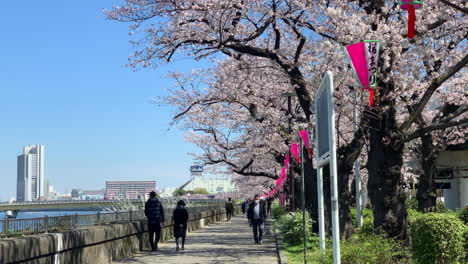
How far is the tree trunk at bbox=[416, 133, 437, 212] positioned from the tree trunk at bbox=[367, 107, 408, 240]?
8.86 m

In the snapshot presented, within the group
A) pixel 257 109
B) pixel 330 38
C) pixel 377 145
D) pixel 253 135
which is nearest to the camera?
pixel 377 145

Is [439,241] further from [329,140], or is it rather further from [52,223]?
[52,223]

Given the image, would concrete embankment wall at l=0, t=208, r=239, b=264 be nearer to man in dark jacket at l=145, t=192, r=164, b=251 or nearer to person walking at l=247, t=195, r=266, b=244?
man in dark jacket at l=145, t=192, r=164, b=251

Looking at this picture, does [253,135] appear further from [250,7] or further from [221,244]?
[250,7]

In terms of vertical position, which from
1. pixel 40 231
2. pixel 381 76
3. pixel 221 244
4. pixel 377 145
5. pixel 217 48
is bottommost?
pixel 221 244

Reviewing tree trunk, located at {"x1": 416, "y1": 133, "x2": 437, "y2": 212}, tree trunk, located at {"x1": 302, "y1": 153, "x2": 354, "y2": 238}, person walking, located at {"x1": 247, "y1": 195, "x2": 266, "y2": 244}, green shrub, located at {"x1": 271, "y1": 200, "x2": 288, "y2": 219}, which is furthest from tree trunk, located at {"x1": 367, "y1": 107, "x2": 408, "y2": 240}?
green shrub, located at {"x1": 271, "y1": 200, "x2": 288, "y2": 219}

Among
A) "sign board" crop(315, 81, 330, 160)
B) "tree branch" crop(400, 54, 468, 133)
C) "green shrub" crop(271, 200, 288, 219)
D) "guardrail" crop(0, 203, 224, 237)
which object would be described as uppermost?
"tree branch" crop(400, 54, 468, 133)

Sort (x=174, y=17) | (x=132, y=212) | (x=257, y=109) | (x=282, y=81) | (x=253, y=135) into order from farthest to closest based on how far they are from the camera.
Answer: (x=253, y=135) → (x=257, y=109) → (x=282, y=81) → (x=132, y=212) → (x=174, y=17)

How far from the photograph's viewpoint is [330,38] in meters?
13.7

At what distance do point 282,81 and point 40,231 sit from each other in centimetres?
1287

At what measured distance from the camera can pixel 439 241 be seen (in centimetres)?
962

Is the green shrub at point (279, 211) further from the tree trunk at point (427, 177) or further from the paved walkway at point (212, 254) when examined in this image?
the paved walkway at point (212, 254)

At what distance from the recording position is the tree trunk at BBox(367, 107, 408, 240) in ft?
38.5

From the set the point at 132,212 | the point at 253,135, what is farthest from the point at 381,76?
the point at 253,135
